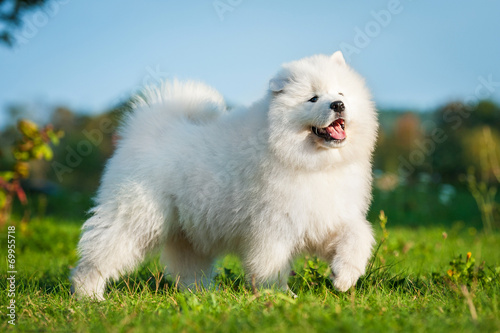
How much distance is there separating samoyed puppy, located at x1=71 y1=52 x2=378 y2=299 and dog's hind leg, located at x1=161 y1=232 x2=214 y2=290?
192 millimetres

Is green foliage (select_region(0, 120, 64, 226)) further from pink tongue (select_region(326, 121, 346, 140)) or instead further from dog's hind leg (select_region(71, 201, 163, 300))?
pink tongue (select_region(326, 121, 346, 140))

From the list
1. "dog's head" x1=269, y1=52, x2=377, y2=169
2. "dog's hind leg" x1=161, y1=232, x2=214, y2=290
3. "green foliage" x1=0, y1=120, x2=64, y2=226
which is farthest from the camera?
"green foliage" x1=0, y1=120, x2=64, y2=226

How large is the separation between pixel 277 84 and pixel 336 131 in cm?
53

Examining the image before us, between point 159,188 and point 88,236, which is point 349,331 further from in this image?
point 88,236

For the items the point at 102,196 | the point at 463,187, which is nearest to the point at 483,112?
the point at 463,187

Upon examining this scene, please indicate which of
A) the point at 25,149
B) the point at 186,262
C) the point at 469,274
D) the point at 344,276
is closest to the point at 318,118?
the point at 344,276

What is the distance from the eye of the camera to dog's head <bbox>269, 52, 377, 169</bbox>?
10.2ft

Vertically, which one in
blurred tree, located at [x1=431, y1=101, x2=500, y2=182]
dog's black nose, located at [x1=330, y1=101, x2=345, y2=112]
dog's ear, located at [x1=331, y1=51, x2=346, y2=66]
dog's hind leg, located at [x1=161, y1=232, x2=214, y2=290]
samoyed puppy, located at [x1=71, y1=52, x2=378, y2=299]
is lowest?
blurred tree, located at [x1=431, y1=101, x2=500, y2=182]

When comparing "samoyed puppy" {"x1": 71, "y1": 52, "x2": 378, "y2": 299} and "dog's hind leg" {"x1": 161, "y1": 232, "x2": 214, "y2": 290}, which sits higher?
"samoyed puppy" {"x1": 71, "y1": 52, "x2": 378, "y2": 299}

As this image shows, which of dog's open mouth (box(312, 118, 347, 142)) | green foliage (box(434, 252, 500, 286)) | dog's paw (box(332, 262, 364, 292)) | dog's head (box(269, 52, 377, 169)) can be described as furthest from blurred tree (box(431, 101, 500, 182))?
dog's paw (box(332, 262, 364, 292))

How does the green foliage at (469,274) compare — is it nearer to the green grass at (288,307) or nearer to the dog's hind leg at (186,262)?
the green grass at (288,307)

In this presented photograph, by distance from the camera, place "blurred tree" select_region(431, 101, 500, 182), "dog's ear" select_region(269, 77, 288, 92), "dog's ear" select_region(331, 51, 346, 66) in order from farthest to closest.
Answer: "blurred tree" select_region(431, 101, 500, 182), "dog's ear" select_region(331, 51, 346, 66), "dog's ear" select_region(269, 77, 288, 92)

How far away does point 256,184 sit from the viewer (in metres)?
3.21

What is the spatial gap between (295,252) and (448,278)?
3.68 ft
